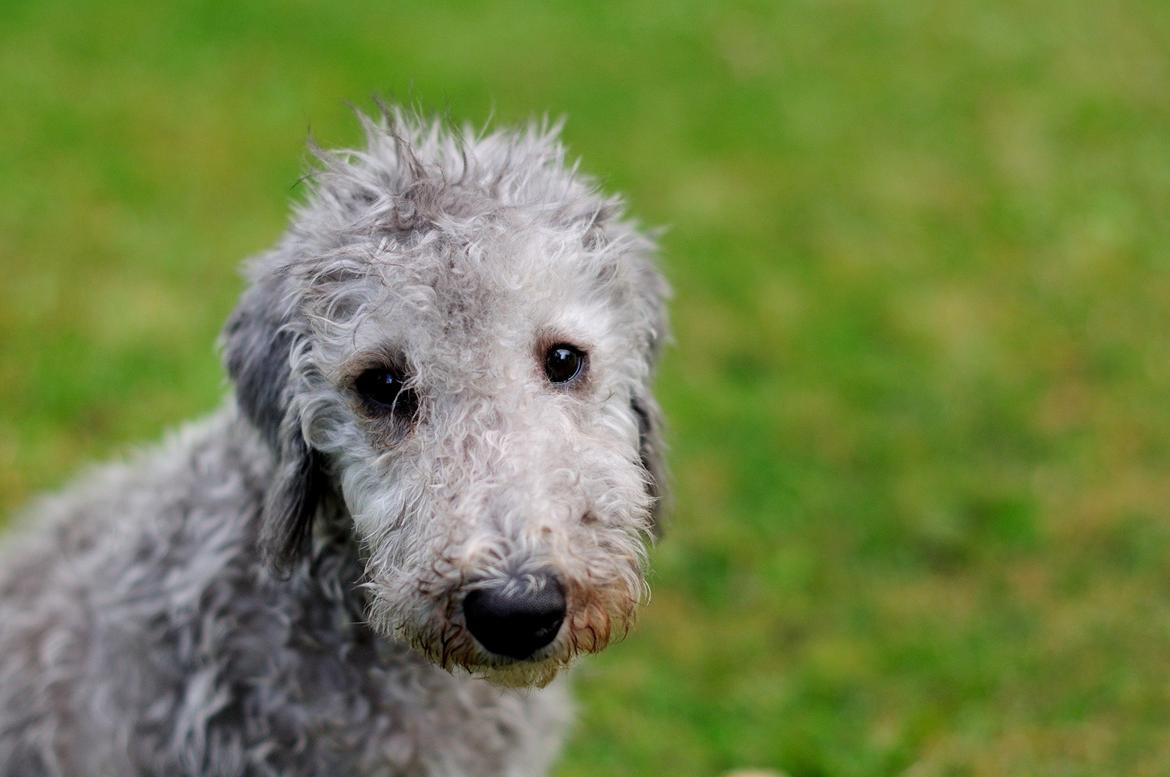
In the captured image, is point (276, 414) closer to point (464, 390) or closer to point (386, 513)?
point (386, 513)

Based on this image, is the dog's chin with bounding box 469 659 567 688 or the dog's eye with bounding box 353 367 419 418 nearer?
the dog's chin with bounding box 469 659 567 688

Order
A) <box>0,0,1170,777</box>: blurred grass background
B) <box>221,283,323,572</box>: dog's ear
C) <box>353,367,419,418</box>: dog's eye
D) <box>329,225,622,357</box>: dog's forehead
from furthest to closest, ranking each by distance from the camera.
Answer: <box>0,0,1170,777</box>: blurred grass background < <box>221,283,323,572</box>: dog's ear < <box>353,367,419,418</box>: dog's eye < <box>329,225,622,357</box>: dog's forehead

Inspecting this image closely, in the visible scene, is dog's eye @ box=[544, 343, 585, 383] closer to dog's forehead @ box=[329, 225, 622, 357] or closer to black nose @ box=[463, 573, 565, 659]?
dog's forehead @ box=[329, 225, 622, 357]

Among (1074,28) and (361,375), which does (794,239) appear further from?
(361,375)

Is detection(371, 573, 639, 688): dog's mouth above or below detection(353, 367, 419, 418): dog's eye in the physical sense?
below

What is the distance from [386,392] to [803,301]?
4741 mm

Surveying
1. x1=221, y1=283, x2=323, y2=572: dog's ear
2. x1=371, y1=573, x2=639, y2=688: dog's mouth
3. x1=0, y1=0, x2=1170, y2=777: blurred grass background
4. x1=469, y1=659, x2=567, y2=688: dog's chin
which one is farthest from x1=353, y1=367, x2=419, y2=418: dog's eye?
x1=0, y1=0, x2=1170, y2=777: blurred grass background

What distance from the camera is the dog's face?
2.87 metres

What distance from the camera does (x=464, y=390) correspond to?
306cm

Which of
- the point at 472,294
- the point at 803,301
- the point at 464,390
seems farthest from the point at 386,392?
the point at 803,301

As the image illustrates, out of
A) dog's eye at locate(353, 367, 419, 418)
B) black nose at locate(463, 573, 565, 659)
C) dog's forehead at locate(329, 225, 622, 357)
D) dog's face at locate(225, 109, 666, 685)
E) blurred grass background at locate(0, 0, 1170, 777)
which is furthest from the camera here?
blurred grass background at locate(0, 0, 1170, 777)

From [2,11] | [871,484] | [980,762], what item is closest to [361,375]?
[980,762]

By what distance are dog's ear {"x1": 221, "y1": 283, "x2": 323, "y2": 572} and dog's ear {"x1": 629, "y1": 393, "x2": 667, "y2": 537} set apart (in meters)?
0.97

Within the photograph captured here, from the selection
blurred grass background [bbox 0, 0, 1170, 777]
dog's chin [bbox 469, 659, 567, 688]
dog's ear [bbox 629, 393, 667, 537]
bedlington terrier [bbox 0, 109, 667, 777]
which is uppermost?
blurred grass background [bbox 0, 0, 1170, 777]
